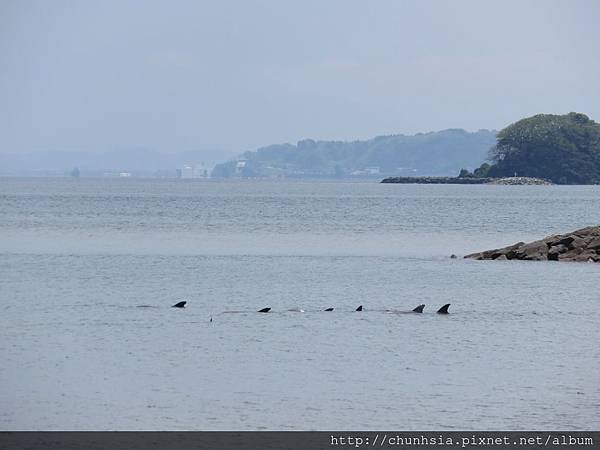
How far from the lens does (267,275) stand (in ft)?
136

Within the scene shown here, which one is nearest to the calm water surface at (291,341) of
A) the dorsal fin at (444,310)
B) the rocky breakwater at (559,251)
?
the dorsal fin at (444,310)

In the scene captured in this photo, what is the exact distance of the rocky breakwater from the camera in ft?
156

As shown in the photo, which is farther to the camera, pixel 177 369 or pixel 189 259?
pixel 189 259

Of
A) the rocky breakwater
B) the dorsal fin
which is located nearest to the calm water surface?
the dorsal fin

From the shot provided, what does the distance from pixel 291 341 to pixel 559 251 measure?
2557 cm

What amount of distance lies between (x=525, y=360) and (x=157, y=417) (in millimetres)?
8601

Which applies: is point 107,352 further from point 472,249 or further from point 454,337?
point 472,249

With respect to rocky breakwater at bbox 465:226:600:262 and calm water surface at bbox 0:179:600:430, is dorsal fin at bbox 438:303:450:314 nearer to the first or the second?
calm water surface at bbox 0:179:600:430

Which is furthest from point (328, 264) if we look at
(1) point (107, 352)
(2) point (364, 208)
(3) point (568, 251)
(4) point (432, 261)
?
(2) point (364, 208)

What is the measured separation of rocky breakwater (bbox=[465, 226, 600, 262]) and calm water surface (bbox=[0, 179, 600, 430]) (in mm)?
1852

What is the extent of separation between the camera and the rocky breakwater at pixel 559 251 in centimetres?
4748

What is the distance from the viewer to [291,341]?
25.3m

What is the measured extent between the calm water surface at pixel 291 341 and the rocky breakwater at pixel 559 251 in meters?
1.85

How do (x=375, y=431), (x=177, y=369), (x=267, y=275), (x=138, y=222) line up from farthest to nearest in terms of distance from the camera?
(x=138, y=222), (x=267, y=275), (x=177, y=369), (x=375, y=431)
